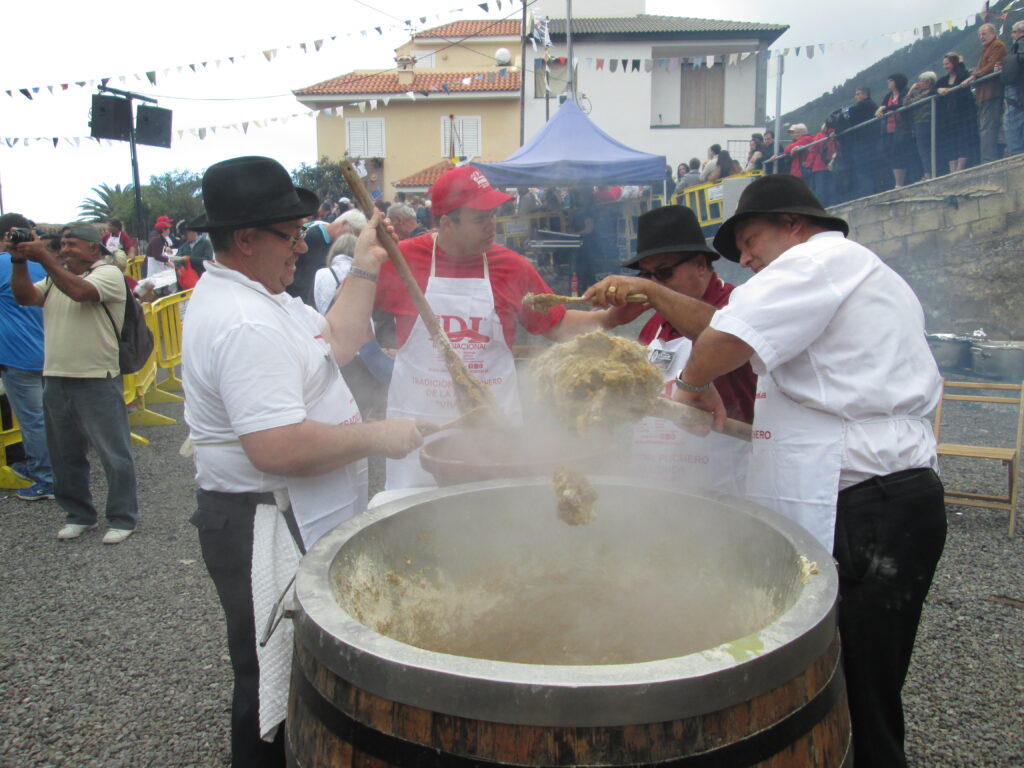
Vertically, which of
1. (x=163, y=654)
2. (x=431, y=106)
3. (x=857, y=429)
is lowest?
(x=163, y=654)

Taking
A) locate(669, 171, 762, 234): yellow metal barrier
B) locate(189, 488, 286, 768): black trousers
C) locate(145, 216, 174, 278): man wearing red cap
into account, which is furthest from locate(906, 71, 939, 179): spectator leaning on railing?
locate(145, 216, 174, 278): man wearing red cap

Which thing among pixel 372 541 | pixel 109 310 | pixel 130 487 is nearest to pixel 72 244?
pixel 109 310

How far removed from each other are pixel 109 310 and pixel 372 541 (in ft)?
14.1

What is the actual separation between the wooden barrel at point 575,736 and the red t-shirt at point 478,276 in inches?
84.5

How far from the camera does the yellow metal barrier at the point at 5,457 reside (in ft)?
20.8

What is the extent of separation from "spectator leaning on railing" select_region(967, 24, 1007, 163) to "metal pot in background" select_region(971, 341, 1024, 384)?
2755 millimetres

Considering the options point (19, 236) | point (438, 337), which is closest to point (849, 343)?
point (438, 337)

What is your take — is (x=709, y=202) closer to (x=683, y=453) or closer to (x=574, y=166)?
(x=574, y=166)

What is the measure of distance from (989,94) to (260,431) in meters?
10.3

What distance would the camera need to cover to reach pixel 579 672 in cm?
123

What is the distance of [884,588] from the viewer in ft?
6.68

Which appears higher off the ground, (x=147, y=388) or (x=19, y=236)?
(x=19, y=236)

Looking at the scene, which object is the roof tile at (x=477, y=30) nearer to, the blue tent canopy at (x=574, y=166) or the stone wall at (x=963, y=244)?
the blue tent canopy at (x=574, y=166)

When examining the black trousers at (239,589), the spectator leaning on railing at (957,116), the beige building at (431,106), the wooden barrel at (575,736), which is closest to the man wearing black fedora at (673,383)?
the wooden barrel at (575,736)
